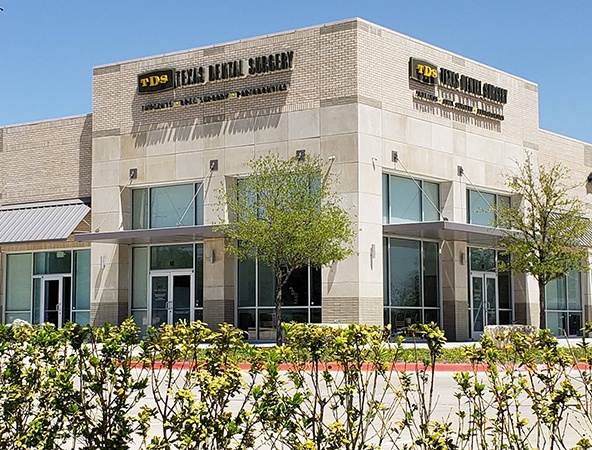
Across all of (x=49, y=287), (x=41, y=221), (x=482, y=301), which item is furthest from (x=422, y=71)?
(x=49, y=287)

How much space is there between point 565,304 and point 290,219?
56.2 ft

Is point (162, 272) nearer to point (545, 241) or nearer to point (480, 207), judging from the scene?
point (480, 207)

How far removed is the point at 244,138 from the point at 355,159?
4.11m

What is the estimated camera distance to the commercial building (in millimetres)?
29859

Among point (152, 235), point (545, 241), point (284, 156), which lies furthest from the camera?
point (152, 235)

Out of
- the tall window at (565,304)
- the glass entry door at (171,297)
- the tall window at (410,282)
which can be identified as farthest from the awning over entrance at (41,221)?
the tall window at (565,304)

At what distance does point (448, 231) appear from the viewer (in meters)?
30.2

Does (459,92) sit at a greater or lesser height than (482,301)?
greater

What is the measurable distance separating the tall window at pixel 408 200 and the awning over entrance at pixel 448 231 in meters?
0.58

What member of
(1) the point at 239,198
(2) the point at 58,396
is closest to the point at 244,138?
(1) the point at 239,198

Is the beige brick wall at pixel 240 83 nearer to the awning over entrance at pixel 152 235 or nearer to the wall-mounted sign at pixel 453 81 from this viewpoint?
the wall-mounted sign at pixel 453 81

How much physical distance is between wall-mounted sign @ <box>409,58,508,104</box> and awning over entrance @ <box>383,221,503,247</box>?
500 centimetres

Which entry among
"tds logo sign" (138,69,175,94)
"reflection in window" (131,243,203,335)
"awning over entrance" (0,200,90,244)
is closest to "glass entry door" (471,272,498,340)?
"reflection in window" (131,243,203,335)

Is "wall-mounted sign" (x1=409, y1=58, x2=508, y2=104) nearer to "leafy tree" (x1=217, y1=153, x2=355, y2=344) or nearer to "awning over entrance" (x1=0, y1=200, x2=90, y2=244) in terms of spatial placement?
"leafy tree" (x1=217, y1=153, x2=355, y2=344)
